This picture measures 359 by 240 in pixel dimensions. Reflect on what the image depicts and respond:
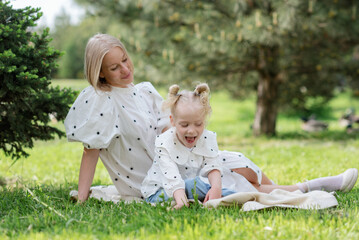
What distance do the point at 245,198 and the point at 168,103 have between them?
829mm

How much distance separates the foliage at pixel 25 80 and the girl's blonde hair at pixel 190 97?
953mm

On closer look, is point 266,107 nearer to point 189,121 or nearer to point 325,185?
point 325,185

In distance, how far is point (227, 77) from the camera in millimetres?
8305

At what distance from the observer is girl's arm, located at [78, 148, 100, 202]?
2887 millimetres

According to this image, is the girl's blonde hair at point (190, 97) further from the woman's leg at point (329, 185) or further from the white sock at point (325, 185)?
the white sock at point (325, 185)

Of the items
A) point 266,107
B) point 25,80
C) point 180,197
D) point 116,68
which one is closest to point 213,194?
point 180,197

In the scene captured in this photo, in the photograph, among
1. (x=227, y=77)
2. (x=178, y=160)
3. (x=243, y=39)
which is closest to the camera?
(x=178, y=160)

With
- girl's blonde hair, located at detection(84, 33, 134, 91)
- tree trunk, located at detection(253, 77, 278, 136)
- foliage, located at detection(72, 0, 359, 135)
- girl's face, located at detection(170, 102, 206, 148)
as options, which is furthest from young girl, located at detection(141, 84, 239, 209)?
tree trunk, located at detection(253, 77, 278, 136)

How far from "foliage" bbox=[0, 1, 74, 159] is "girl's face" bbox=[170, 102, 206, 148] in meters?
1.05

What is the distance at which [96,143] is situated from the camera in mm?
2814

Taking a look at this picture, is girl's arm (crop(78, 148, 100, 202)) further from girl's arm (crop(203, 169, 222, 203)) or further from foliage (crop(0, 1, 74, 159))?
girl's arm (crop(203, 169, 222, 203))

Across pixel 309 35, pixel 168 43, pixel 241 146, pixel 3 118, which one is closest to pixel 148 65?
pixel 168 43

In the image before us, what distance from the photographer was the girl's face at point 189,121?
8.91 ft

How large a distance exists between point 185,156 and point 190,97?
421 millimetres
